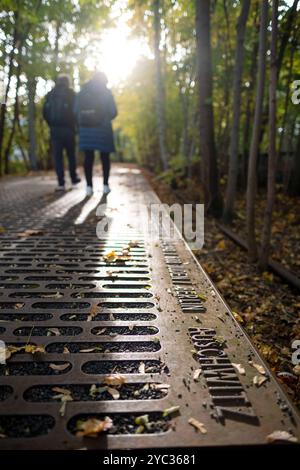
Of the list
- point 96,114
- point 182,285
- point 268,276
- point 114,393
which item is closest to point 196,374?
point 114,393

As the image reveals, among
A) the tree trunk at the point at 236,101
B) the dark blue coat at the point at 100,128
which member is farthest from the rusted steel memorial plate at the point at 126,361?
the dark blue coat at the point at 100,128

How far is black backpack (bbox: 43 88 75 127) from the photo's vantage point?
7.01 meters

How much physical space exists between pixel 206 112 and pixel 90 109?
2004 mm

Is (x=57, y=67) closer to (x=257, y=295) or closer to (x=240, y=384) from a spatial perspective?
(x=257, y=295)

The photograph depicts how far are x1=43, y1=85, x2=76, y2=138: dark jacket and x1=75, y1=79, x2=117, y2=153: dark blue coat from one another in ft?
1.77

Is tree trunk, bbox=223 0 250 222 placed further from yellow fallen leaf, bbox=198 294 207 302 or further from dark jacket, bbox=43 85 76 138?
yellow fallen leaf, bbox=198 294 207 302

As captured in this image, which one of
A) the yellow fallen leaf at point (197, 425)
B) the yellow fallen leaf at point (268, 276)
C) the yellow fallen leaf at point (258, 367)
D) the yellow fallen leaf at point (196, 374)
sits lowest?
the yellow fallen leaf at point (268, 276)

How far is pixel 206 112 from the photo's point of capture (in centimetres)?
655

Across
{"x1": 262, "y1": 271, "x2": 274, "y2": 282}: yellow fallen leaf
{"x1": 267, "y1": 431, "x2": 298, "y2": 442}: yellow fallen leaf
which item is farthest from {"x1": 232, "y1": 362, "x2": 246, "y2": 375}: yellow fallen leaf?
{"x1": 262, "y1": 271, "x2": 274, "y2": 282}: yellow fallen leaf

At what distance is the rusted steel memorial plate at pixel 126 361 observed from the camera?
1.30 m

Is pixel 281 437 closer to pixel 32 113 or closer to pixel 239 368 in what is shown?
pixel 239 368

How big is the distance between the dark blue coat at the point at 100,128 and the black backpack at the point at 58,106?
0.53 m

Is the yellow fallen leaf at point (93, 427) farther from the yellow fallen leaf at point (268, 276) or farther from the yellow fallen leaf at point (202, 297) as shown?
the yellow fallen leaf at point (268, 276)
